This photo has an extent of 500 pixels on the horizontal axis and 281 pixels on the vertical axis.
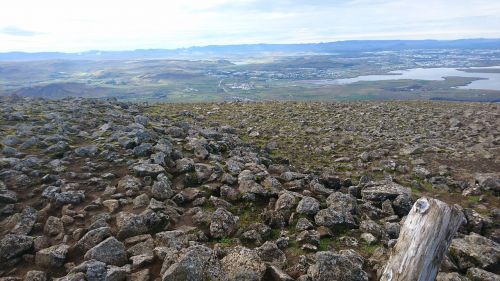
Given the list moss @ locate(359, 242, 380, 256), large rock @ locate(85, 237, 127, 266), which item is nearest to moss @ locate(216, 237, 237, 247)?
large rock @ locate(85, 237, 127, 266)

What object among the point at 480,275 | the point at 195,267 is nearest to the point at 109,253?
the point at 195,267

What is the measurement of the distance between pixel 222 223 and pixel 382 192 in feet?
22.1

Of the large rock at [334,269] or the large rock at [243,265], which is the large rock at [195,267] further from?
the large rock at [334,269]

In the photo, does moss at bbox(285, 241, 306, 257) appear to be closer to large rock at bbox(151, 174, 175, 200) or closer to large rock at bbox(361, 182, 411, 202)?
large rock at bbox(151, 174, 175, 200)

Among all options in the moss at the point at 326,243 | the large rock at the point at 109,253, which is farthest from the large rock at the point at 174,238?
the moss at the point at 326,243

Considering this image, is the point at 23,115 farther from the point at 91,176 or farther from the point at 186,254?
the point at 186,254

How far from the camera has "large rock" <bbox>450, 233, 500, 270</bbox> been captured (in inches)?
370

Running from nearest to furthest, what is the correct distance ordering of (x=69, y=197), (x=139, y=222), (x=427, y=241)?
(x=427, y=241) → (x=139, y=222) → (x=69, y=197)

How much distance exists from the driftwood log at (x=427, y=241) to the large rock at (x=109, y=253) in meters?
6.36

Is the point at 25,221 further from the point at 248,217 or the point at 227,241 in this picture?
the point at 248,217

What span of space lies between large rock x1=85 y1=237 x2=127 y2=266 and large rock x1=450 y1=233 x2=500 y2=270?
346 inches

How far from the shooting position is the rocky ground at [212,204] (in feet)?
28.7

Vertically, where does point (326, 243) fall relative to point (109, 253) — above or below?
below

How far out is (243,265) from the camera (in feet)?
27.3
